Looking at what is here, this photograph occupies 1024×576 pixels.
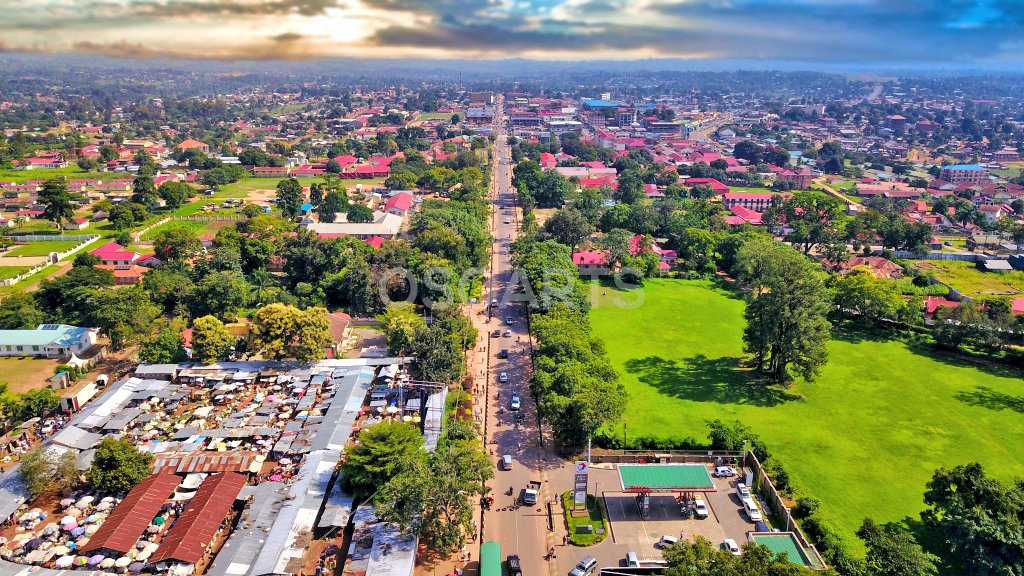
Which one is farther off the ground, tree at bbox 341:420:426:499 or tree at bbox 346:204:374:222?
tree at bbox 346:204:374:222

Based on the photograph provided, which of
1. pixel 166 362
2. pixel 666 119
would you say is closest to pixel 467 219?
pixel 166 362

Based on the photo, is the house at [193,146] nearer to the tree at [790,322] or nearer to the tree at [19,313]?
the tree at [19,313]

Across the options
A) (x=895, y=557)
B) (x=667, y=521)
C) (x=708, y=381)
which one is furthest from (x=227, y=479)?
(x=708, y=381)

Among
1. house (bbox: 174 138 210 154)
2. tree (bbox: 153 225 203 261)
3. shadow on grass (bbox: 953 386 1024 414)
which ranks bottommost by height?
shadow on grass (bbox: 953 386 1024 414)

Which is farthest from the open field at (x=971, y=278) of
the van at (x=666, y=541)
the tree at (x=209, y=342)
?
the tree at (x=209, y=342)

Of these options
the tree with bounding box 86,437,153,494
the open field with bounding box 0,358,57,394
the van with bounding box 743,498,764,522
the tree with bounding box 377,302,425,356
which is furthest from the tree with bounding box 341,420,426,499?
the open field with bounding box 0,358,57,394

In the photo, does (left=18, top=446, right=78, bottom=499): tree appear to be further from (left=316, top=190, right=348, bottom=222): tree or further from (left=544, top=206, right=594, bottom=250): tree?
(left=316, top=190, right=348, bottom=222): tree
